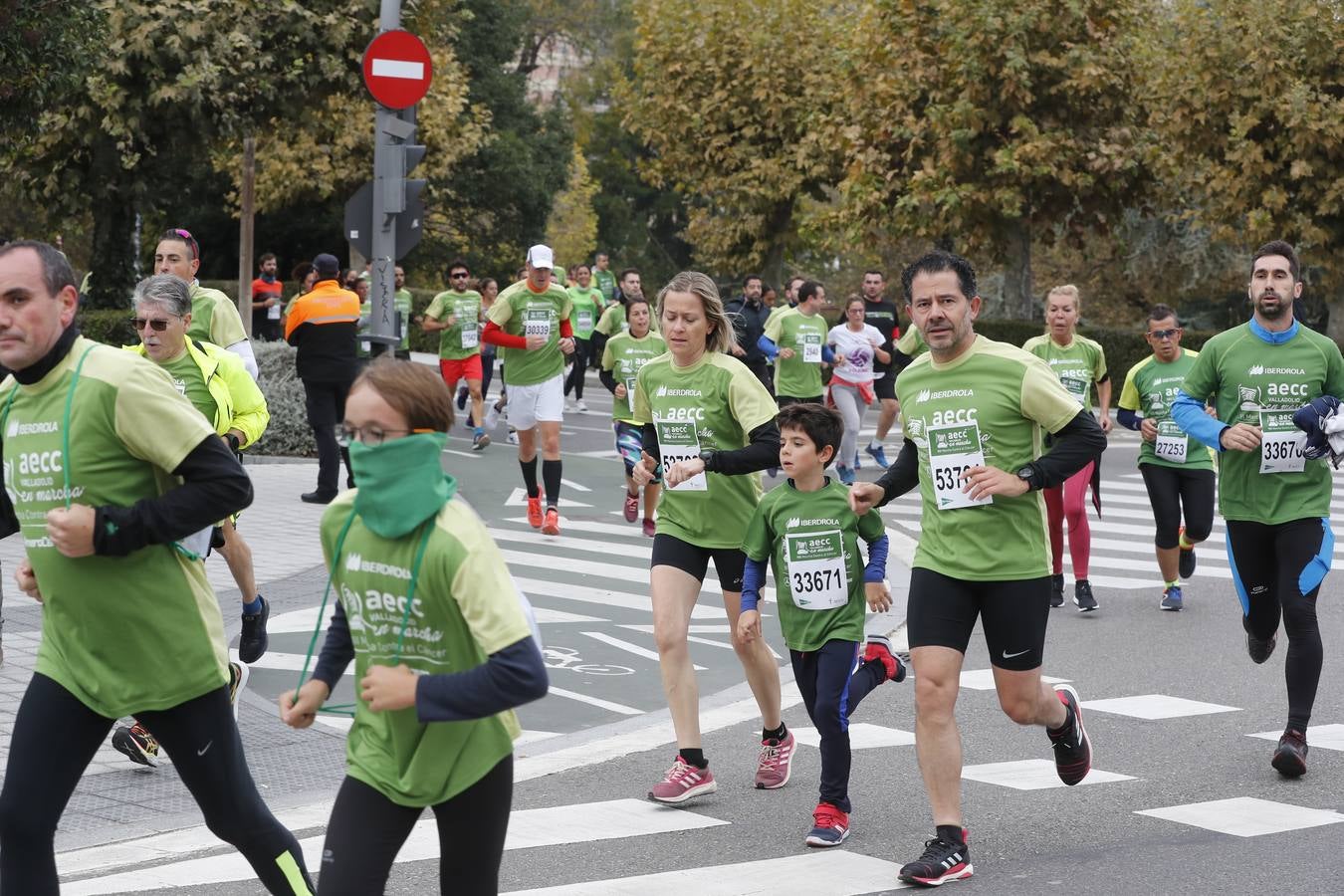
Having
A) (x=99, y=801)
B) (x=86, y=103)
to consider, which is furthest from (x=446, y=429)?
(x=86, y=103)

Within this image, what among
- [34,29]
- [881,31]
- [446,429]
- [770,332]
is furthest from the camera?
[881,31]

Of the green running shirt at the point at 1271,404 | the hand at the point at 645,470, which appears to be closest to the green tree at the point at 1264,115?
the green running shirt at the point at 1271,404

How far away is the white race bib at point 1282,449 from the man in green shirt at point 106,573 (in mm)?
4725

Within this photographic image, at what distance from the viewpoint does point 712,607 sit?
12.0 m

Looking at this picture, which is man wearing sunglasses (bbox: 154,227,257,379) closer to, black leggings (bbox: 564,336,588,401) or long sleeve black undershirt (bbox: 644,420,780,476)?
long sleeve black undershirt (bbox: 644,420,780,476)

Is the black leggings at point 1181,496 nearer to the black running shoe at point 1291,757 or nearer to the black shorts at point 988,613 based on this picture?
the black running shoe at point 1291,757

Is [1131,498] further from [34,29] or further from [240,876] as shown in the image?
[240,876]

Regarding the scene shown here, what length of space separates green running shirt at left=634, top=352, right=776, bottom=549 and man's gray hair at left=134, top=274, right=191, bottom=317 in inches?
79.3

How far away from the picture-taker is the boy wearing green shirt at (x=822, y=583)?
6523 mm

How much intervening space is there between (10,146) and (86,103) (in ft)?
9.00

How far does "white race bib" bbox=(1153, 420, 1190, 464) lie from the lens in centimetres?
1141

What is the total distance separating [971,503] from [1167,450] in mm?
5773

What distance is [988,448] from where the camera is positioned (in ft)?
20.1

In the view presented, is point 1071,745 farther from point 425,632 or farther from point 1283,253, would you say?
point 425,632
